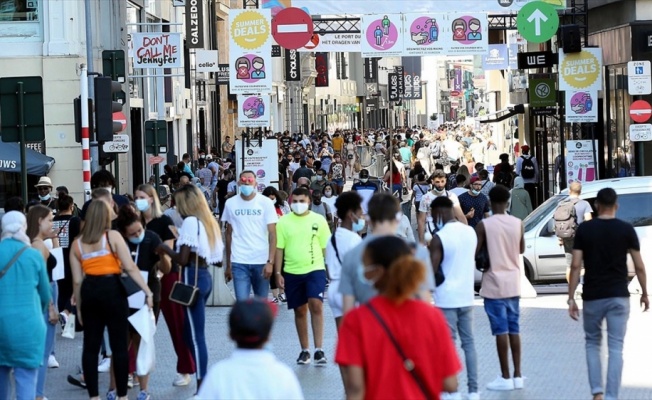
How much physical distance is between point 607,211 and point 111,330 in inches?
158

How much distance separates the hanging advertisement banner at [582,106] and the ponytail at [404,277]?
66.3 feet

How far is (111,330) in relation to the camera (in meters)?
10.8

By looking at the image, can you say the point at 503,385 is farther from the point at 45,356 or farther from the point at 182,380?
the point at 45,356

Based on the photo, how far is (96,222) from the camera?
1055 cm

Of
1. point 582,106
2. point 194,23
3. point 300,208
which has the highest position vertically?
point 194,23

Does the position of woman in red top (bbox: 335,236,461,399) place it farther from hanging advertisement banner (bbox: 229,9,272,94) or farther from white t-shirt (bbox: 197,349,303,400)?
hanging advertisement banner (bbox: 229,9,272,94)

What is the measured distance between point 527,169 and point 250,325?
87.1 ft

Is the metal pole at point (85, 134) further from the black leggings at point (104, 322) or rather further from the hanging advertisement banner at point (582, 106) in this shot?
the hanging advertisement banner at point (582, 106)

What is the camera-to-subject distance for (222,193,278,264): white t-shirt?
13273 mm

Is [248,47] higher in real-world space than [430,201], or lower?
higher

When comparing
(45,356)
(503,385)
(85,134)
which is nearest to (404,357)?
(503,385)

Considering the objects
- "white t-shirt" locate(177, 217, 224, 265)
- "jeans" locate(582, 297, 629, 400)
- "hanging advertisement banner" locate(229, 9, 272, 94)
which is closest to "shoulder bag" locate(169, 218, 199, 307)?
"white t-shirt" locate(177, 217, 224, 265)

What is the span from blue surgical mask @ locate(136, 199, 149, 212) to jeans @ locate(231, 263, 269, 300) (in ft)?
3.87

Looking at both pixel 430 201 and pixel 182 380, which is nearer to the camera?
pixel 182 380
